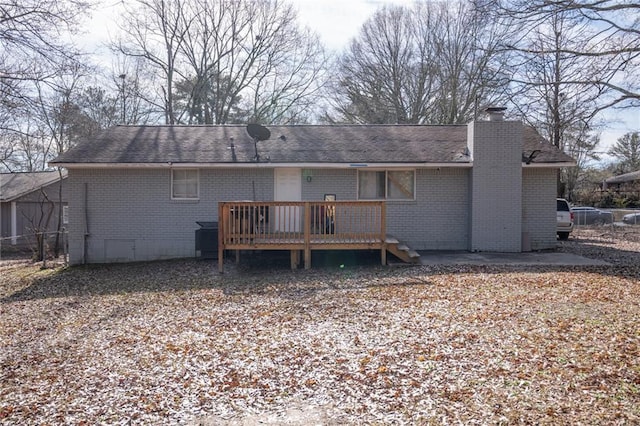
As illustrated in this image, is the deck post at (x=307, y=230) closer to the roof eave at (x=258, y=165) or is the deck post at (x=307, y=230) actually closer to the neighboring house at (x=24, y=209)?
the roof eave at (x=258, y=165)

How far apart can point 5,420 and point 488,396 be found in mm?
3941

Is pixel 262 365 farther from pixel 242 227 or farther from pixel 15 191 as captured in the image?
pixel 15 191

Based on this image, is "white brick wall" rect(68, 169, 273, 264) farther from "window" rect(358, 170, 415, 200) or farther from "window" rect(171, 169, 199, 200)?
"window" rect(358, 170, 415, 200)

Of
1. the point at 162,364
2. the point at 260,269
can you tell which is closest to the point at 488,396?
the point at 162,364

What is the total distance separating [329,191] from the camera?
13.5 meters

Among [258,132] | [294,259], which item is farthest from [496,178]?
[258,132]

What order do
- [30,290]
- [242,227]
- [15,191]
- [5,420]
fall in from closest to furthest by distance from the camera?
[5,420] < [30,290] < [242,227] < [15,191]

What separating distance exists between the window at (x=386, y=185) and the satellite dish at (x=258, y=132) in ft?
10.6

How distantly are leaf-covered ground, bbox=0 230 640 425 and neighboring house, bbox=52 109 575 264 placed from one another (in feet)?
12.1

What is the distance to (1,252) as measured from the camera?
68.4 ft

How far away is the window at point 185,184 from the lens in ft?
44.1

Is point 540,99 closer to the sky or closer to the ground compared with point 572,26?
closer to the ground

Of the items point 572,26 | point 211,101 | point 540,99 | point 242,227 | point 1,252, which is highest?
point 211,101

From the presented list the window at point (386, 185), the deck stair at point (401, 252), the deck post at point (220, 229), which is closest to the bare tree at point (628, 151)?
the window at point (386, 185)
